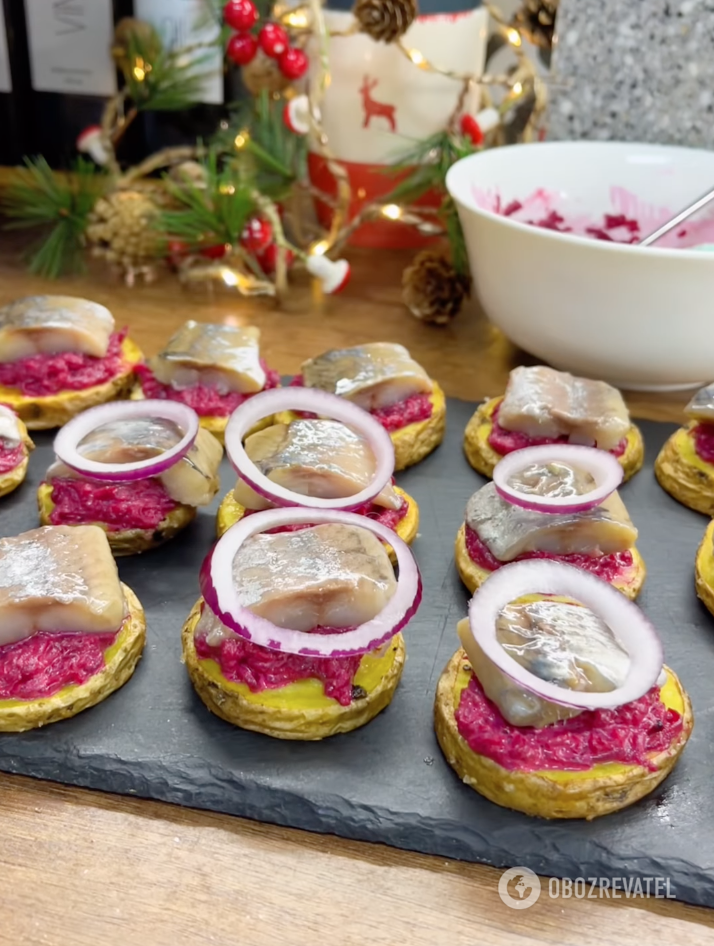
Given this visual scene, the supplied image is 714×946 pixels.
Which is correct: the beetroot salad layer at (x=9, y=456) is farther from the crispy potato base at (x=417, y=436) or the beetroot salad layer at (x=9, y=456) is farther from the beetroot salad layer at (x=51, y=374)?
the crispy potato base at (x=417, y=436)

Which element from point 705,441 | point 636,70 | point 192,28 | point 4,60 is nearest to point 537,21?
point 636,70

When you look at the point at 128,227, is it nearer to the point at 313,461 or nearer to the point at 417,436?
the point at 417,436

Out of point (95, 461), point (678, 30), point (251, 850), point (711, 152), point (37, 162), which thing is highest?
point (678, 30)

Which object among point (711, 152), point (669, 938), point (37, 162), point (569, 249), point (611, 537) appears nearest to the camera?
point (669, 938)

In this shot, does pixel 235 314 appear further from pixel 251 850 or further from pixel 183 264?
pixel 251 850

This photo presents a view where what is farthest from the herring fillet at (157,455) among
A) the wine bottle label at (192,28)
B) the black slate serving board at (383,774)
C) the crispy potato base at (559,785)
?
the wine bottle label at (192,28)

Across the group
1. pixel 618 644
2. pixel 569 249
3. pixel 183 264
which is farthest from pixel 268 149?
pixel 618 644
